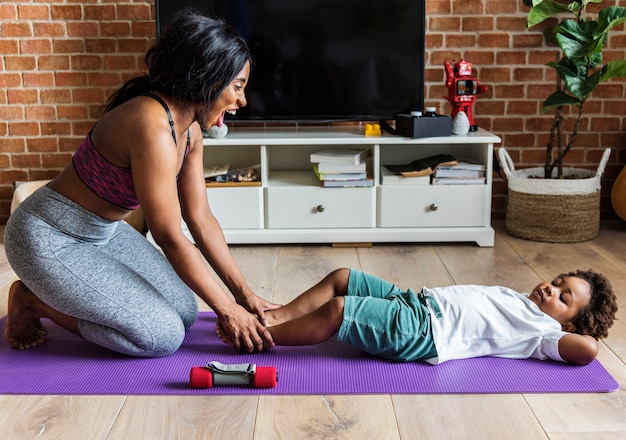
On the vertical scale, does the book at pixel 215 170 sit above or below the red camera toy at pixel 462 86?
below

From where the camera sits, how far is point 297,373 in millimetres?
1940

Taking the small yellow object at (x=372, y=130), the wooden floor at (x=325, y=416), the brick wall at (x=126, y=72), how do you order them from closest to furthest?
1. the wooden floor at (x=325, y=416)
2. the small yellow object at (x=372, y=130)
3. the brick wall at (x=126, y=72)

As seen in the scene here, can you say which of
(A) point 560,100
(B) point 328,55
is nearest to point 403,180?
(B) point 328,55

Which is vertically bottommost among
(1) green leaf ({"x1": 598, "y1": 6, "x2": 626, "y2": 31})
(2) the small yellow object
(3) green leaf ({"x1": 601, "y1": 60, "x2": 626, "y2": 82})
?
(2) the small yellow object

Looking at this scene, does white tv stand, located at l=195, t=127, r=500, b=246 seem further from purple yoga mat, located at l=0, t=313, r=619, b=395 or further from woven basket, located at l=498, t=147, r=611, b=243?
purple yoga mat, located at l=0, t=313, r=619, b=395

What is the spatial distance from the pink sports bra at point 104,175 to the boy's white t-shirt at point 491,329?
33.4 inches

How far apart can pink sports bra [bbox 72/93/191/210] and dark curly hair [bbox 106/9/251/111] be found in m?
0.06

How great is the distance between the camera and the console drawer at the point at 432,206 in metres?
3.34

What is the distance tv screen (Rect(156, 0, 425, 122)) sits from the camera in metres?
3.34

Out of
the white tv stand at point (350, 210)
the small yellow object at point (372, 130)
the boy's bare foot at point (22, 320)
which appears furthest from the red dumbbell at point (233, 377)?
the small yellow object at point (372, 130)

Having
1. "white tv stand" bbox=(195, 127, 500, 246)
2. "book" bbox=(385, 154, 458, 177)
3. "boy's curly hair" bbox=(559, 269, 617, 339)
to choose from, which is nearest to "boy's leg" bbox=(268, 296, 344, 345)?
"boy's curly hair" bbox=(559, 269, 617, 339)

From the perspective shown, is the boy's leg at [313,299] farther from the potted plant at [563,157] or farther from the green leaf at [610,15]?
the green leaf at [610,15]

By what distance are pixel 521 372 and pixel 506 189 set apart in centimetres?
198

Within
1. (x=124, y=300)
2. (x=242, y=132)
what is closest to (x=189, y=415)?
(x=124, y=300)
